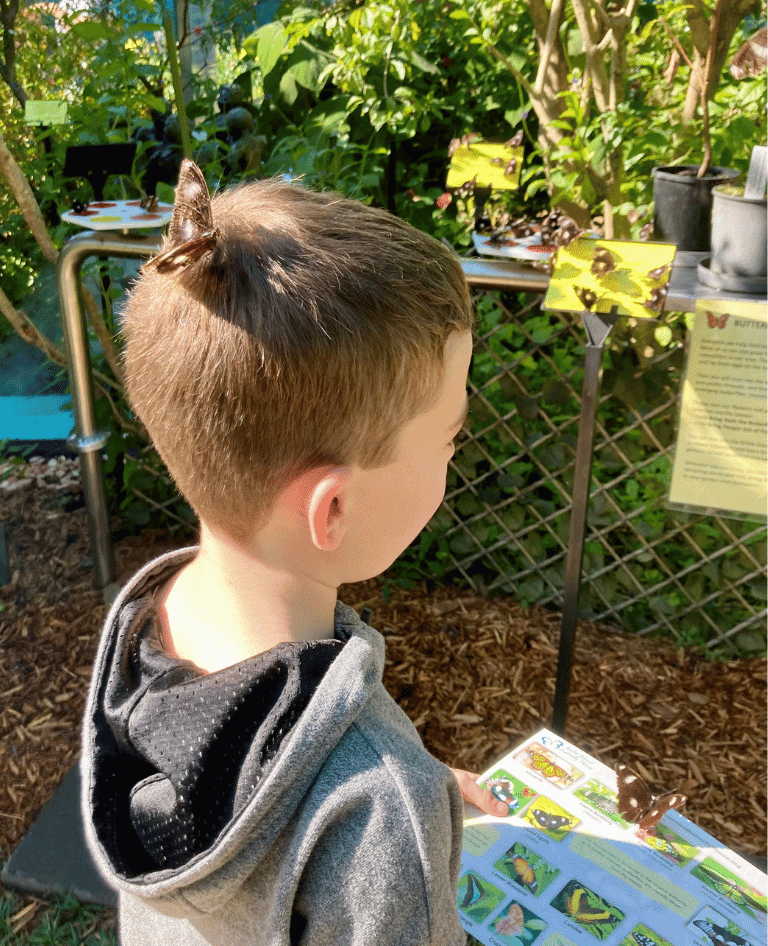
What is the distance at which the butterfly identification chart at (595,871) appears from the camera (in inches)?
50.1

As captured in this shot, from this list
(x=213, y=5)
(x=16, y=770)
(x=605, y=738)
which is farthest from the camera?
(x=213, y=5)

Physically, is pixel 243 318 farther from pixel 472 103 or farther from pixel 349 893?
pixel 472 103

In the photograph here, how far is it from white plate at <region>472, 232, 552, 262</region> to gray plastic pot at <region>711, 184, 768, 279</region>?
13.3 inches

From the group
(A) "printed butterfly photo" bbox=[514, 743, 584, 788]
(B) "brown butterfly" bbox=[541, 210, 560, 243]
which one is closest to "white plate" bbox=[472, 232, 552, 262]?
(B) "brown butterfly" bbox=[541, 210, 560, 243]

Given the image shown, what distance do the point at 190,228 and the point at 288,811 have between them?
1.83 ft

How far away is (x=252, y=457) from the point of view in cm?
87

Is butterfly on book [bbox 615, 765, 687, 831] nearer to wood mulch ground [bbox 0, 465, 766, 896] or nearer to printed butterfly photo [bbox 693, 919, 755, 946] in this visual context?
printed butterfly photo [bbox 693, 919, 755, 946]

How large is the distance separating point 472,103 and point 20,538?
Answer: 2322 mm

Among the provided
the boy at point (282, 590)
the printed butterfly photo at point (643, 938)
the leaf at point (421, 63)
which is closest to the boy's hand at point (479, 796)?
the printed butterfly photo at point (643, 938)

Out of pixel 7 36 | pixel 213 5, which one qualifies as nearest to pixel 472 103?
pixel 213 5

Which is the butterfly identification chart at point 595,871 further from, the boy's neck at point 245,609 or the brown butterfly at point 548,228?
the brown butterfly at point 548,228

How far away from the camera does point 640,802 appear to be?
1.41 m

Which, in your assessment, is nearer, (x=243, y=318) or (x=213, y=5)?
(x=243, y=318)

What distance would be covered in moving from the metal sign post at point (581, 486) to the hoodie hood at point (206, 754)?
88cm
